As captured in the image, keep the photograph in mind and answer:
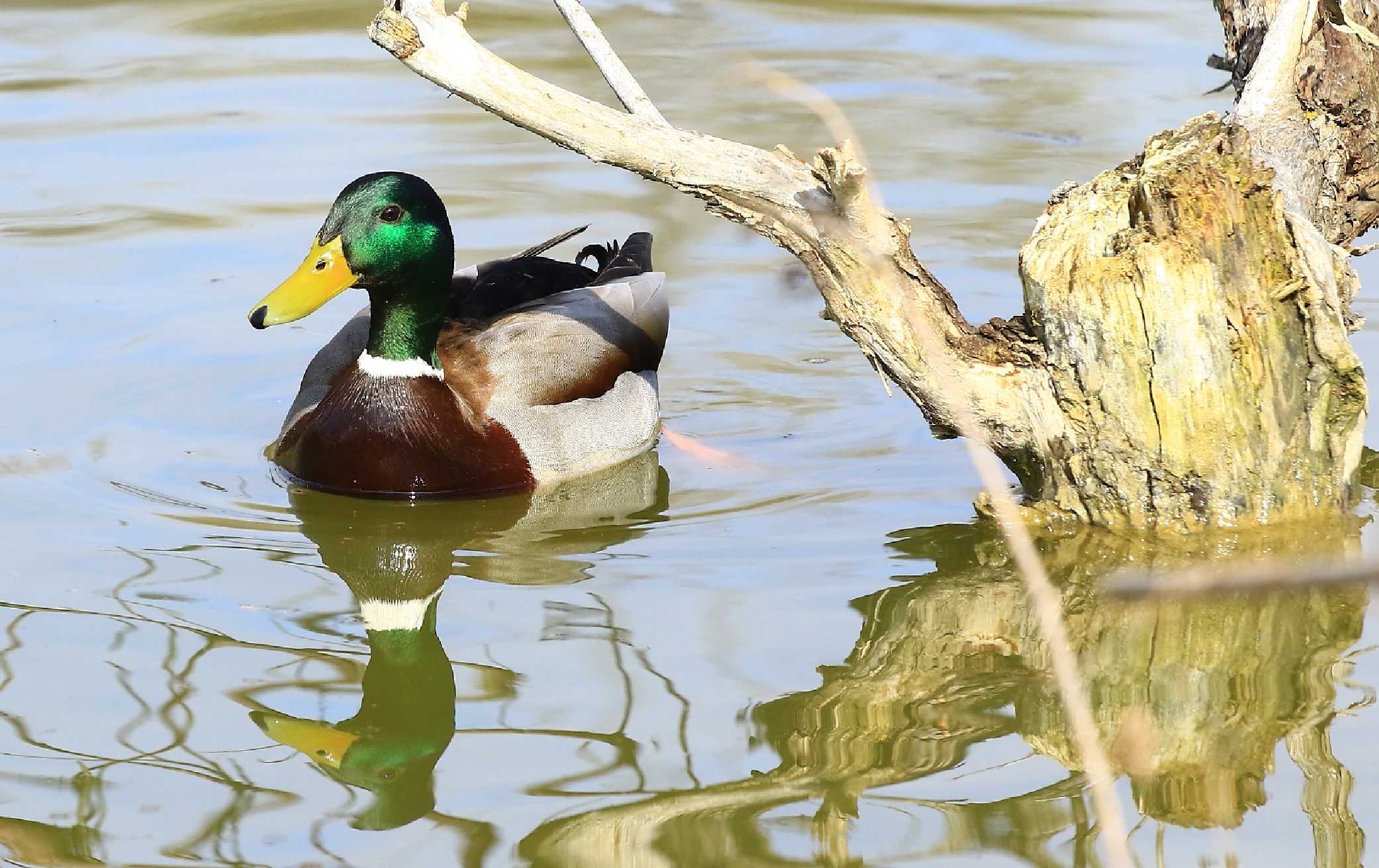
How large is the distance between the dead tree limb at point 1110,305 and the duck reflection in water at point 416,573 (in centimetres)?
117

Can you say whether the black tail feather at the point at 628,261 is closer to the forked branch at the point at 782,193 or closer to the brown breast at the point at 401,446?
the brown breast at the point at 401,446

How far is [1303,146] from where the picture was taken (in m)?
5.54

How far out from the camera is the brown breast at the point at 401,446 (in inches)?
236

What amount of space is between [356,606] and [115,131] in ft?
18.3

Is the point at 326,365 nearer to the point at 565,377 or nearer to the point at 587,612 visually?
the point at 565,377

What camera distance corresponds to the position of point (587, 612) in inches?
190

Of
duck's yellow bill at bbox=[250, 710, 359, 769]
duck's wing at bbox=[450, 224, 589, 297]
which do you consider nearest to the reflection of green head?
duck's yellow bill at bbox=[250, 710, 359, 769]

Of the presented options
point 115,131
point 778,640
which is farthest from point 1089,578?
point 115,131

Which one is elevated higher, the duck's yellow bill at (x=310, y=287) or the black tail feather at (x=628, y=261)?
the black tail feather at (x=628, y=261)

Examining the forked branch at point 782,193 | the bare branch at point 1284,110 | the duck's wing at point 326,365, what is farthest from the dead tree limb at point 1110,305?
the duck's wing at point 326,365

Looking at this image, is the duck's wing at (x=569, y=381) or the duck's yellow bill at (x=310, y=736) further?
the duck's wing at (x=569, y=381)

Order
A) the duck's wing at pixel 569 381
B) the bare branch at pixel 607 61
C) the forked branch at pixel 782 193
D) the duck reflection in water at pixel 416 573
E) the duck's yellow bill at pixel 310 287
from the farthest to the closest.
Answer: the duck's wing at pixel 569 381
the duck's yellow bill at pixel 310 287
the bare branch at pixel 607 61
the forked branch at pixel 782 193
the duck reflection in water at pixel 416 573

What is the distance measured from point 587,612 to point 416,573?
27.6 inches

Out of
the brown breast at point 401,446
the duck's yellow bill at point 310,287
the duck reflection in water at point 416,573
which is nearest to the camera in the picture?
the duck reflection in water at point 416,573
